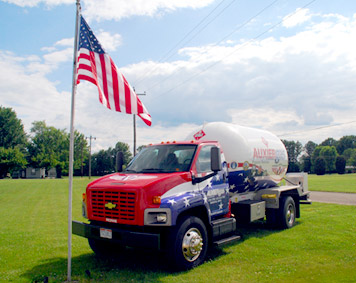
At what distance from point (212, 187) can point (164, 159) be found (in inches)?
48.6

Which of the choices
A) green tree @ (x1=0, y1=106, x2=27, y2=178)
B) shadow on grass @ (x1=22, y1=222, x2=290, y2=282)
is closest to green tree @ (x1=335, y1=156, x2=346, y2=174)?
green tree @ (x1=0, y1=106, x2=27, y2=178)

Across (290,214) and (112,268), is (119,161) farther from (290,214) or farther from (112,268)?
(290,214)

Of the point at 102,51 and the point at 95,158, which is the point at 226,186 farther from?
the point at 95,158

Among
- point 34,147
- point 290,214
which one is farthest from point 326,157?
point 290,214

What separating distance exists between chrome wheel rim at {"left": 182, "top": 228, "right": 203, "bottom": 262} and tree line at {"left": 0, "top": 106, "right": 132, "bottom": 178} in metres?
70.7

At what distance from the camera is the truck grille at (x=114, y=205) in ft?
19.2

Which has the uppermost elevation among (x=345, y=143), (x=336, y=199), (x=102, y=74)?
(x=345, y=143)

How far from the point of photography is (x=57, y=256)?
736 cm

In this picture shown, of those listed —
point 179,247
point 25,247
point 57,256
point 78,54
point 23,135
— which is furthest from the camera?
point 23,135

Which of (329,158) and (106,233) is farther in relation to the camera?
(329,158)

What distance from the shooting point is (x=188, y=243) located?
20.0 ft

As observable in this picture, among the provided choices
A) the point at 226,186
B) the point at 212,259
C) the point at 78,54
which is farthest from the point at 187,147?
the point at 78,54

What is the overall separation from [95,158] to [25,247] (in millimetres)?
119890

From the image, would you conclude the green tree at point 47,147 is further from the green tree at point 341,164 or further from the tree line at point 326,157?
the green tree at point 341,164
